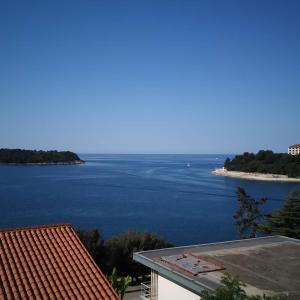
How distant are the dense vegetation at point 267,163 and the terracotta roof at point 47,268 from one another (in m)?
94.5

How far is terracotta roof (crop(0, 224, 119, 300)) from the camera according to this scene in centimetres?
677

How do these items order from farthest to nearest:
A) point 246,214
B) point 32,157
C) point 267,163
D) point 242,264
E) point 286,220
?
point 32,157
point 267,163
point 246,214
point 286,220
point 242,264

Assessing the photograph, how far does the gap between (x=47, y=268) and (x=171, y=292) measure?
10.0ft

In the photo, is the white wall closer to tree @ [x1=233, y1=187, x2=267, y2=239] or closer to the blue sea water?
tree @ [x1=233, y1=187, x2=267, y2=239]

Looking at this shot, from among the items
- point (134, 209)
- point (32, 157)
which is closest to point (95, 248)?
point (134, 209)

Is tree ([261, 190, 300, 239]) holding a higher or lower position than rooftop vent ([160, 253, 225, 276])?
lower

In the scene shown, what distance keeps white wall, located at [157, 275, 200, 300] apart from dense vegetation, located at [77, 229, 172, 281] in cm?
911

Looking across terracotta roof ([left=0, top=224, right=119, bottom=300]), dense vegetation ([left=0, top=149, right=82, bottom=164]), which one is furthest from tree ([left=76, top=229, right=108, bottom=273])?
dense vegetation ([left=0, top=149, right=82, bottom=164])

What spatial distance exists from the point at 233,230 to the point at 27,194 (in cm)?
3218

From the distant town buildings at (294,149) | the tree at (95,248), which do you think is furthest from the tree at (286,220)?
the distant town buildings at (294,149)

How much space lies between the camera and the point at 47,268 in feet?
24.2

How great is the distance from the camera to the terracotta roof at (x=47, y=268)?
6770 mm

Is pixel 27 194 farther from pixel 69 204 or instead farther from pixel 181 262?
pixel 181 262

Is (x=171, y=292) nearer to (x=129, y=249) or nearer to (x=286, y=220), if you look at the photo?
(x=129, y=249)
